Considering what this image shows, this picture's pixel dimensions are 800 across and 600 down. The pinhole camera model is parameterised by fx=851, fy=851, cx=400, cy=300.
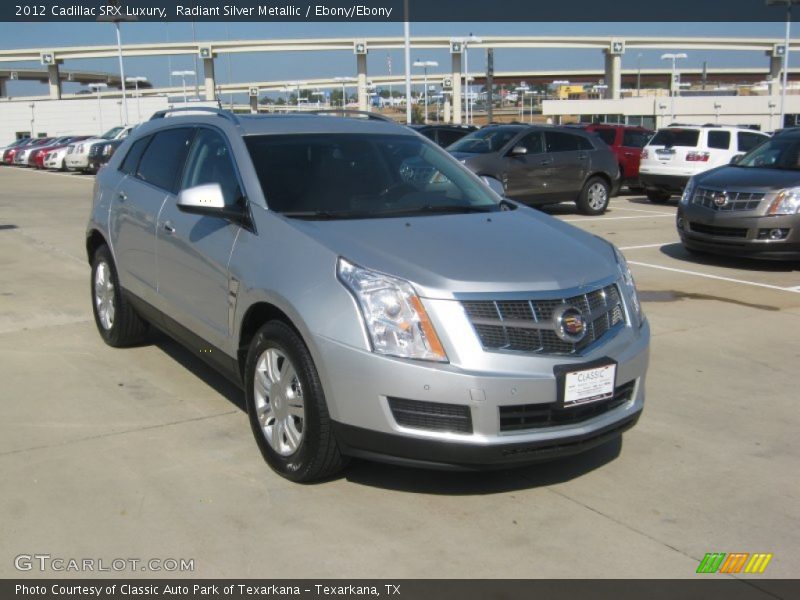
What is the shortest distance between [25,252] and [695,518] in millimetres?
10027

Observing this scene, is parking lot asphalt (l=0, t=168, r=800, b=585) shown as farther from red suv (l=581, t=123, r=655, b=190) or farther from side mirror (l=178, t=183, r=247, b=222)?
red suv (l=581, t=123, r=655, b=190)

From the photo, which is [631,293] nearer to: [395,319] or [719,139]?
[395,319]

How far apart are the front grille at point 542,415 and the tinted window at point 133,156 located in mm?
3853

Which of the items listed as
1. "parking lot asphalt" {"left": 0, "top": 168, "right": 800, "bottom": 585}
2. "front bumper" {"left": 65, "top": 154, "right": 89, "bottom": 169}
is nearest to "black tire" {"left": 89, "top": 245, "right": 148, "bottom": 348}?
"parking lot asphalt" {"left": 0, "top": 168, "right": 800, "bottom": 585}

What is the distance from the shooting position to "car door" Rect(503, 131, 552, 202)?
51.6ft

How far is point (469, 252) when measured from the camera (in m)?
4.12

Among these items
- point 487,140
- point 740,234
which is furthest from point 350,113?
point 487,140

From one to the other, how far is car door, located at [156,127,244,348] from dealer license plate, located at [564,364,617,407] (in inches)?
75.9

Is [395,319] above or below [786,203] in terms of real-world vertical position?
above

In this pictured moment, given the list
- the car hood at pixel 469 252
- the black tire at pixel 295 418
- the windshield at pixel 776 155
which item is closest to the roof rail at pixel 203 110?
the car hood at pixel 469 252

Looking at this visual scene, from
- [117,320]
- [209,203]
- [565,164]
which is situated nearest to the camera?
[209,203]

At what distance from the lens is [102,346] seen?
22.1 ft

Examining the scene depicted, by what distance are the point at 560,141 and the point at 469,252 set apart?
12969mm

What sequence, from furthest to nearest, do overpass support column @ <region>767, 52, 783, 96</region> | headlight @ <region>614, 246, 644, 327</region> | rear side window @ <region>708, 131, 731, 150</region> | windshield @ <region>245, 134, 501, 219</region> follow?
1. overpass support column @ <region>767, 52, 783, 96</region>
2. rear side window @ <region>708, 131, 731, 150</region>
3. windshield @ <region>245, 134, 501, 219</region>
4. headlight @ <region>614, 246, 644, 327</region>
